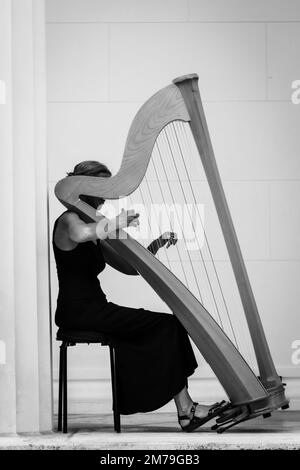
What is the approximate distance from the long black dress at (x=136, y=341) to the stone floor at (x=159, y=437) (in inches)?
5.4

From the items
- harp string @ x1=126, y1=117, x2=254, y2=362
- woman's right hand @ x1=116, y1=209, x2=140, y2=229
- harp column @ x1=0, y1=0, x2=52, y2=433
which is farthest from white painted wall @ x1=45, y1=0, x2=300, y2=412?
woman's right hand @ x1=116, y1=209, x2=140, y2=229

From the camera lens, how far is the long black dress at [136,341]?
355cm

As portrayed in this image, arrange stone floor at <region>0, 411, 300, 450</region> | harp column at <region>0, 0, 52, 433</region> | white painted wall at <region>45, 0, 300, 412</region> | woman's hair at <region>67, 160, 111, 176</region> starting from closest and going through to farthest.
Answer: stone floor at <region>0, 411, 300, 450</region>
harp column at <region>0, 0, 52, 433</region>
woman's hair at <region>67, 160, 111, 176</region>
white painted wall at <region>45, 0, 300, 412</region>

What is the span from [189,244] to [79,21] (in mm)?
1101

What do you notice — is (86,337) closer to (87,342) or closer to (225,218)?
(87,342)

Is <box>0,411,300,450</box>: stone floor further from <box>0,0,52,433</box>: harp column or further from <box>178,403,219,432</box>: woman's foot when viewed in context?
<box>0,0,52,433</box>: harp column

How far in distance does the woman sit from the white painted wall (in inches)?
37.2

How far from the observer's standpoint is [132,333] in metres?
3.58

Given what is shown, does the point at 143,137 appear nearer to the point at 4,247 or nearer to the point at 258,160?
the point at 4,247

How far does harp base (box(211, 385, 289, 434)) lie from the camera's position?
3355 mm

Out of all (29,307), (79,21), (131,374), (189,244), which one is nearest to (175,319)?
(131,374)

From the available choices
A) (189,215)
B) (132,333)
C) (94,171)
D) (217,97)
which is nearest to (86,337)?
(132,333)

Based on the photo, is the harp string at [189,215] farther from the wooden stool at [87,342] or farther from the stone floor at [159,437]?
the wooden stool at [87,342]

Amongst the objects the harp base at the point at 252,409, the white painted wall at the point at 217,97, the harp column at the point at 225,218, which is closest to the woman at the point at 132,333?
the harp base at the point at 252,409
